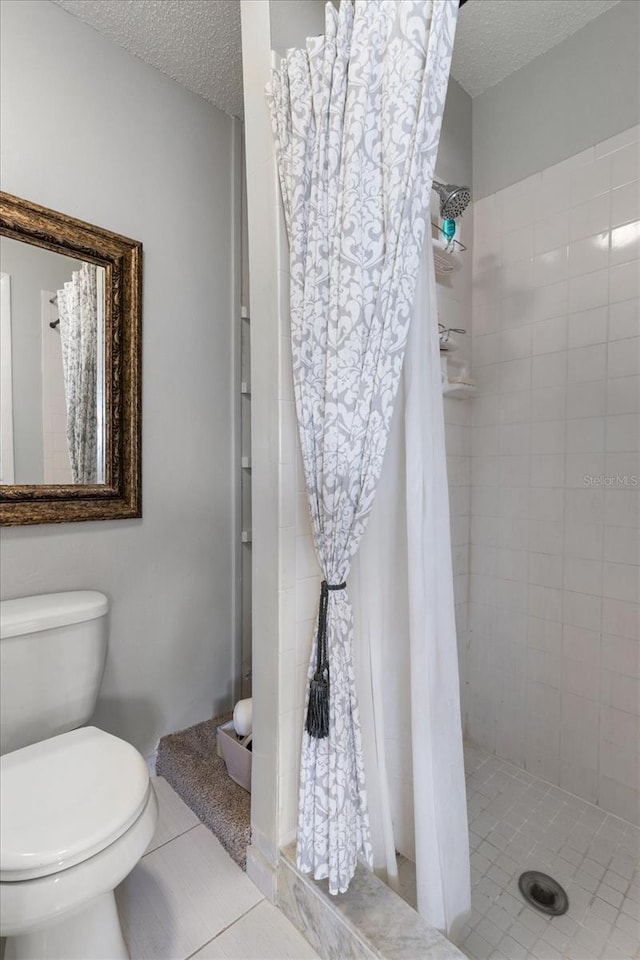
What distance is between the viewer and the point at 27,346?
1359 mm

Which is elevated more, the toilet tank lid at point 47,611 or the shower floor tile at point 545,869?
the toilet tank lid at point 47,611

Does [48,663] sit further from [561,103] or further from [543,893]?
[561,103]

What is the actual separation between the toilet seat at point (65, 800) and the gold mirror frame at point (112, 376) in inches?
24.5

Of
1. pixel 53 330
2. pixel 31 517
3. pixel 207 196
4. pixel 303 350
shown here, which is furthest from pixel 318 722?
pixel 207 196

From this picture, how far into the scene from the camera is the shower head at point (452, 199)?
153cm

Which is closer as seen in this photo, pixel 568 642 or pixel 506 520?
pixel 568 642

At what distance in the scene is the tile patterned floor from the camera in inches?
42.7

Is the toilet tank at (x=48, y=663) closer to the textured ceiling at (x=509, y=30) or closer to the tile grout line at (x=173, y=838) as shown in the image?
the tile grout line at (x=173, y=838)

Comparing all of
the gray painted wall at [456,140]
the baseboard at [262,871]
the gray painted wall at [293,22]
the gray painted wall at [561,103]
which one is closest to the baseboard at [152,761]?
the baseboard at [262,871]

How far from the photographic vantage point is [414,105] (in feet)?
2.75

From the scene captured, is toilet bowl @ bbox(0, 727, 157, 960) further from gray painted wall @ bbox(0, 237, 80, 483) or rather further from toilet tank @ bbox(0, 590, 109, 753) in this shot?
gray painted wall @ bbox(0, 237, 80, 483)

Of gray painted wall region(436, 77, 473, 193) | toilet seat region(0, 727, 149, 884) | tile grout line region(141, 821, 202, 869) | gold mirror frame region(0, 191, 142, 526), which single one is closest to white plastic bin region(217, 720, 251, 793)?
tile grout line region(141, 821, 202, 869)

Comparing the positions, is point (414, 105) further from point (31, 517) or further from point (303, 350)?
point (31, 517)

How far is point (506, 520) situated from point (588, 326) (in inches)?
28.7
